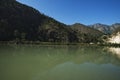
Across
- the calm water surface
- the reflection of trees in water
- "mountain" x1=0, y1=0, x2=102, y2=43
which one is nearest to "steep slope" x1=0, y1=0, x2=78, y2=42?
"mountain" x1=0, y1=0, x2=102, y2=43

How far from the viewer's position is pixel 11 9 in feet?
449

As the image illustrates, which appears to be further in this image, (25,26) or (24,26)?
(25,26)

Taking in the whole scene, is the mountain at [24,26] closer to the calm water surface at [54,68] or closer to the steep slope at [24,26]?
the steep slope at [24,26]

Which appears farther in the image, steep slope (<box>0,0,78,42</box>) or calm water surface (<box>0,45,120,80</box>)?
steep slope (<box>0,0,78,42</box>)

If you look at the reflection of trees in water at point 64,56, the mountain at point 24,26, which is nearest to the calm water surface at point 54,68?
the reflection of trees in water at point 64,56

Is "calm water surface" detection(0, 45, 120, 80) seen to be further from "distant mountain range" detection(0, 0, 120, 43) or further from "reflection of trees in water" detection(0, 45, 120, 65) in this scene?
"distant mountain range" detection(0, 0, 120, 43)

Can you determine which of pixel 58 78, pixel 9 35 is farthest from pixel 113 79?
pixel 9 35

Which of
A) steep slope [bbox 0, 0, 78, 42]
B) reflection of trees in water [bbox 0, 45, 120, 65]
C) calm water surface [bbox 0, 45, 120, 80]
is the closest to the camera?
calm water surface [bbox 0, 45, 120, 80]

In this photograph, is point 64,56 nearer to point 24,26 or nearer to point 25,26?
point 24,26

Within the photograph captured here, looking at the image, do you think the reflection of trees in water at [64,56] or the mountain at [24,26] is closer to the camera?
the reflection of trees in water at [64,56]

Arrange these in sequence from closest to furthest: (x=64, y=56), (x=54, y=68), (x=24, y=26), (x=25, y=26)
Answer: (x=54, y=68), (x=64, y=56), (x=24, y=26), (x=25, y=26)

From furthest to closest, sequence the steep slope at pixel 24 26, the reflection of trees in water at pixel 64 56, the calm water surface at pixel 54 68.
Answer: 1. the steep slope at pixel 24 26
2. the reflection of trees in water at pixel 64 56
3. the calm water surface at pixel 54 68

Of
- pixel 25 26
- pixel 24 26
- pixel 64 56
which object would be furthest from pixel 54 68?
pixel 25 26

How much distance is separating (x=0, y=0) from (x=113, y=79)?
131218mm
